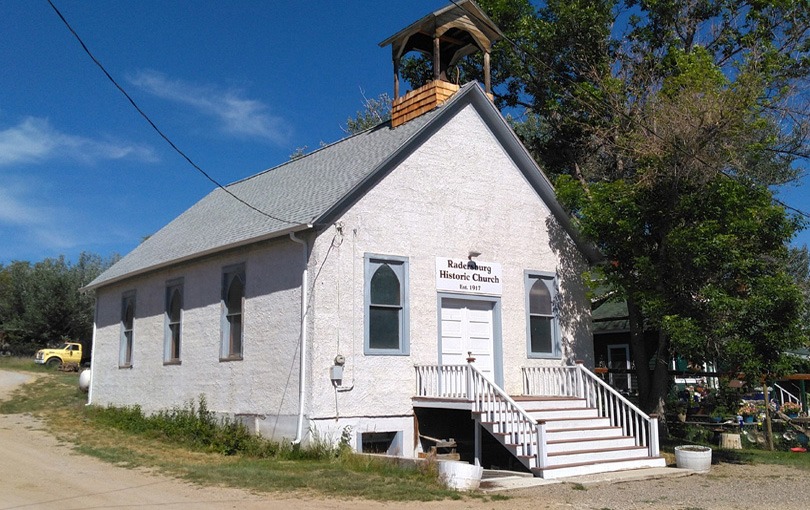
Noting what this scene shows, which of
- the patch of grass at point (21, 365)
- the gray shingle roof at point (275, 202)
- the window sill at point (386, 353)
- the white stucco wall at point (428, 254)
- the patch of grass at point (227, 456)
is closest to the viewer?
the patch of grass at point (227, 456)

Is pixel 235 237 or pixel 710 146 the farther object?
pixel 235 237

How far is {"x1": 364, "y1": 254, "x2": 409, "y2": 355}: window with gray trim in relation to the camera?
14.7 meters

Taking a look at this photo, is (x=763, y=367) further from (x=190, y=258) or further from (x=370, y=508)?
(x=190, y=258)

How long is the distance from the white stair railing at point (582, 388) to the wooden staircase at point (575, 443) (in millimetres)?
258

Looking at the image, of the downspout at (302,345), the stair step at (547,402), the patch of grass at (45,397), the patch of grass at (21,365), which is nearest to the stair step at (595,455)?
the stair step at (547,402)

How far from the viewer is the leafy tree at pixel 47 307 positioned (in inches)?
1785

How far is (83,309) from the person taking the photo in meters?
46.3

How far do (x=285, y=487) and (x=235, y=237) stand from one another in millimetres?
6771

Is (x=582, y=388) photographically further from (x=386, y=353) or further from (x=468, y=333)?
(x=386, y=353)

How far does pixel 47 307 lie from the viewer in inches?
1793

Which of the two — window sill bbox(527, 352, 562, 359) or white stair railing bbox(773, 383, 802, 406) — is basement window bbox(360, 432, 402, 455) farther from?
white stair railing bbox(773, 383, 802, 406)

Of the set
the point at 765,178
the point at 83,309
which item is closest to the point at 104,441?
the point at 765,178

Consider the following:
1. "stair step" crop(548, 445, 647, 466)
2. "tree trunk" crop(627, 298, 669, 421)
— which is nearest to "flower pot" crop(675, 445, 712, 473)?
"stair step" crop(548, 445, 647, 466)

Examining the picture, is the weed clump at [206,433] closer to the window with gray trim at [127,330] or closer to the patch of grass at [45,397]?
the window with gray trim at [127,330]
